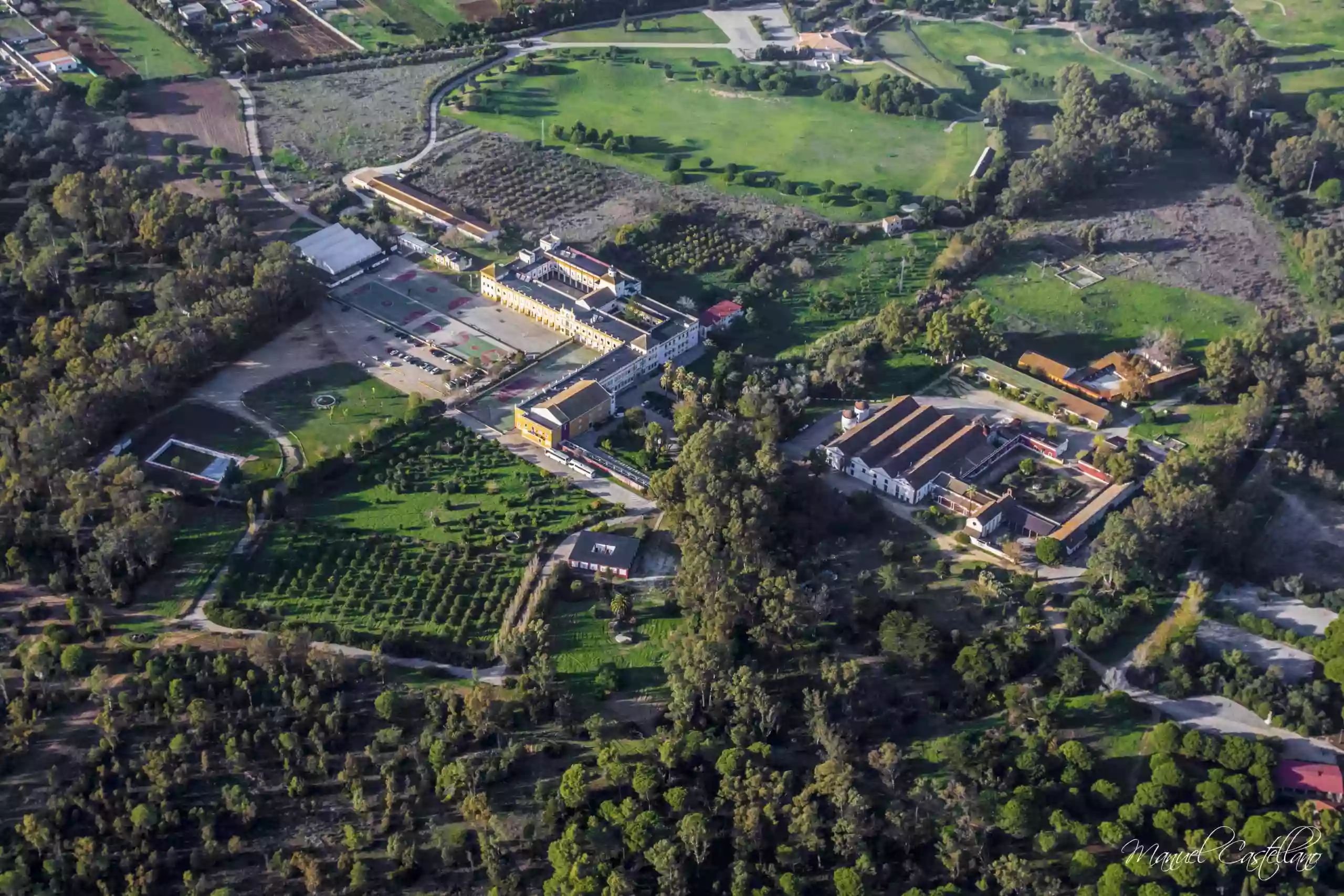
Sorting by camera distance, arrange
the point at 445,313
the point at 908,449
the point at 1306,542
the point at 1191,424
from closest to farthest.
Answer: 1. the point at 1306,542
2. the point at 908,449
3. the point at 1191,424
4. the point at 445,313

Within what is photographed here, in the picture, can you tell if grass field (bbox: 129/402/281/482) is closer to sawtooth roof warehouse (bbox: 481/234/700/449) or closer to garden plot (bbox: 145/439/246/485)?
garden plot (bbox: 145/439/246/485)

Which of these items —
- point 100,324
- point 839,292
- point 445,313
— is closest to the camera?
point 100,324

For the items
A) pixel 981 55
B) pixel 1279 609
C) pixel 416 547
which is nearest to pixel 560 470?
pixel 416 547

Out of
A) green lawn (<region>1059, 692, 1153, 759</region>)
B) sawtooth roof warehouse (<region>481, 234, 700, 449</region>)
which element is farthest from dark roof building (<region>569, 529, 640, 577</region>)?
green lawn (<region>1059, 692, 1153, 759</region>)

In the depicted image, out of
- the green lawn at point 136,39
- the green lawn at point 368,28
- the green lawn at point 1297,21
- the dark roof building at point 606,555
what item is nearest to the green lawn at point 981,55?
the green lawn at point 1297,21

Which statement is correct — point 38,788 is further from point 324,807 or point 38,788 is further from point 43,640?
point 324,807

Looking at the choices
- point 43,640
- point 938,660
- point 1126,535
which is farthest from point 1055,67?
point 43,640

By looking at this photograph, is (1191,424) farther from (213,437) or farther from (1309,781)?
(213,437)
